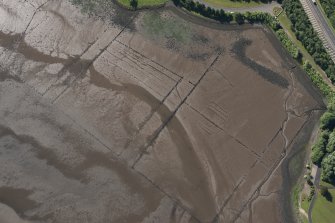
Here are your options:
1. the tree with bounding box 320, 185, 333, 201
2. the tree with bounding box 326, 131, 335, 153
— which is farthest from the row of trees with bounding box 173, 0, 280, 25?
the tree with bounding box 320, 185, 333, 201

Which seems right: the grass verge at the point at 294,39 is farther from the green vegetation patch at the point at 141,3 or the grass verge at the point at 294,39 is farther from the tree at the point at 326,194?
the green vegetation patch at the point at 141,3

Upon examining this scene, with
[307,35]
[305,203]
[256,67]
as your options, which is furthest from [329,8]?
[305,203]

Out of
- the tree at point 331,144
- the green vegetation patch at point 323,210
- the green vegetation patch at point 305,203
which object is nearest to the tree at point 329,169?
the tree at point 331,144

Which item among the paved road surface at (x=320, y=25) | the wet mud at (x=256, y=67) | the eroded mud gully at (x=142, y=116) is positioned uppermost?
the paved road surface at (x=320, y=25)

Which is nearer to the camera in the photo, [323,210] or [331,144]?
[323,210]

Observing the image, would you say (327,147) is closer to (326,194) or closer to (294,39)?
(326,194)

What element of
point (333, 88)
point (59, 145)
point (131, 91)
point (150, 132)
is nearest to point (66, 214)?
point (59, 145)

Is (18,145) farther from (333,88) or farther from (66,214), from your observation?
(333,88)
